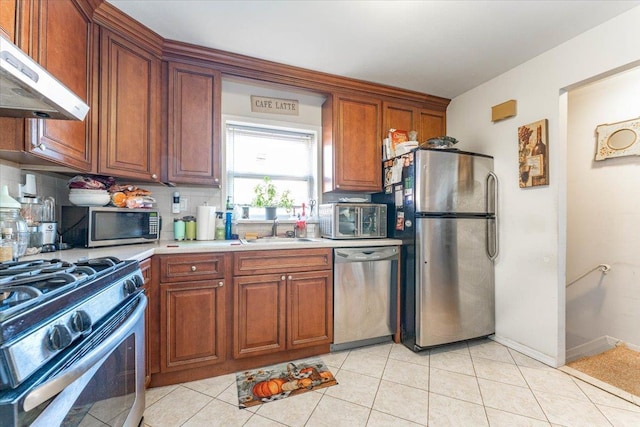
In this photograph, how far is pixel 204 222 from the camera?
2.37m

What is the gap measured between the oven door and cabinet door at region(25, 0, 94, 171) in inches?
35.0

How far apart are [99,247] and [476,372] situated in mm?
2705

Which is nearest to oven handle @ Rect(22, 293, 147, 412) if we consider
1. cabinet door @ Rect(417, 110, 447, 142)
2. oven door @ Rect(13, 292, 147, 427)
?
oven door @ Rect(13, 292, 147, 427)

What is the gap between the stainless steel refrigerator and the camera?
229cm

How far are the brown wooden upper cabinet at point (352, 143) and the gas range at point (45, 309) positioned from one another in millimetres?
1979

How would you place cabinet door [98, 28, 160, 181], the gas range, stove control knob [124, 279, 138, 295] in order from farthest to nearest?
cabinet door [98, 28, 160, 181]
stove control knob [124, 279, 138, 295]
the gas range

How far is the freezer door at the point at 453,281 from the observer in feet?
7.50

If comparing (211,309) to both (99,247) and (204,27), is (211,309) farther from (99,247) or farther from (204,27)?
(204,27)

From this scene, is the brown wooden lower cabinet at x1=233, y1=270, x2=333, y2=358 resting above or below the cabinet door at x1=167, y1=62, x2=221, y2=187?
below

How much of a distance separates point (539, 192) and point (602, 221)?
0.98 m

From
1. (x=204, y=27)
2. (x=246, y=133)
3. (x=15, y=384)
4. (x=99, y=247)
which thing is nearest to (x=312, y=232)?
(x=246, y=133)

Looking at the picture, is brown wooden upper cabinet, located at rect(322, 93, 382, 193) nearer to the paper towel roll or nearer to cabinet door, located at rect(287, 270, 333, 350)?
cabinet door, located at rect(287, 270, 333, 350)

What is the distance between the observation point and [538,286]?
221 centimetres

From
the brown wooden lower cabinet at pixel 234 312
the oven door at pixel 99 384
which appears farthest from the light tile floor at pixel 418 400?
the oven door at pixel 99 384
